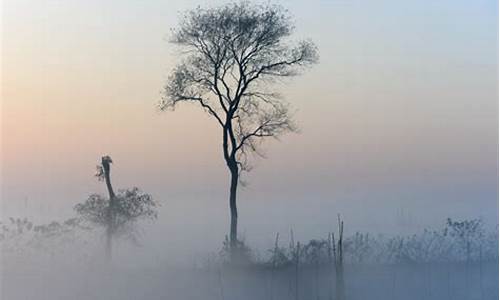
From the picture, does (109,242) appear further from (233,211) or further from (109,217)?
(233,211)

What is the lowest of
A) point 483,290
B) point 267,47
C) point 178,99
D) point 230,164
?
point 483,290

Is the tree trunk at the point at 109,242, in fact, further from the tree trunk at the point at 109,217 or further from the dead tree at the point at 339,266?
the dead tree at the point at 339,266

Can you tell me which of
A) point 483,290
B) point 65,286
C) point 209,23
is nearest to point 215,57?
point 209,23

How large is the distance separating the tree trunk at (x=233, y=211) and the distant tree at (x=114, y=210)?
2.63ft

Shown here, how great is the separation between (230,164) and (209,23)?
147cm

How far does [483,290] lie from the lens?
9047mm

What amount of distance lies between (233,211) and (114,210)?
1225mm

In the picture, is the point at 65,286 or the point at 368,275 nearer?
the point at 65,286

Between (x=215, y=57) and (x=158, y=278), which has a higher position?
(x=215, y=57)

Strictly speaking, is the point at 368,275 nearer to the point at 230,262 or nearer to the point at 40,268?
the point at 230,262

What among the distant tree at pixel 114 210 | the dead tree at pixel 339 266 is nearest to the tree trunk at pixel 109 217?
the distant tree at pixel 114 210

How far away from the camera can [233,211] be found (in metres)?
9.14

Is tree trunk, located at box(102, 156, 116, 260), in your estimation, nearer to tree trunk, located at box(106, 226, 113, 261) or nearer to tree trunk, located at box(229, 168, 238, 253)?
tree trunk, located at box(106, 226, 113, 261)

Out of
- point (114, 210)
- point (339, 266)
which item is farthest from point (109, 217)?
point (339, 266)
